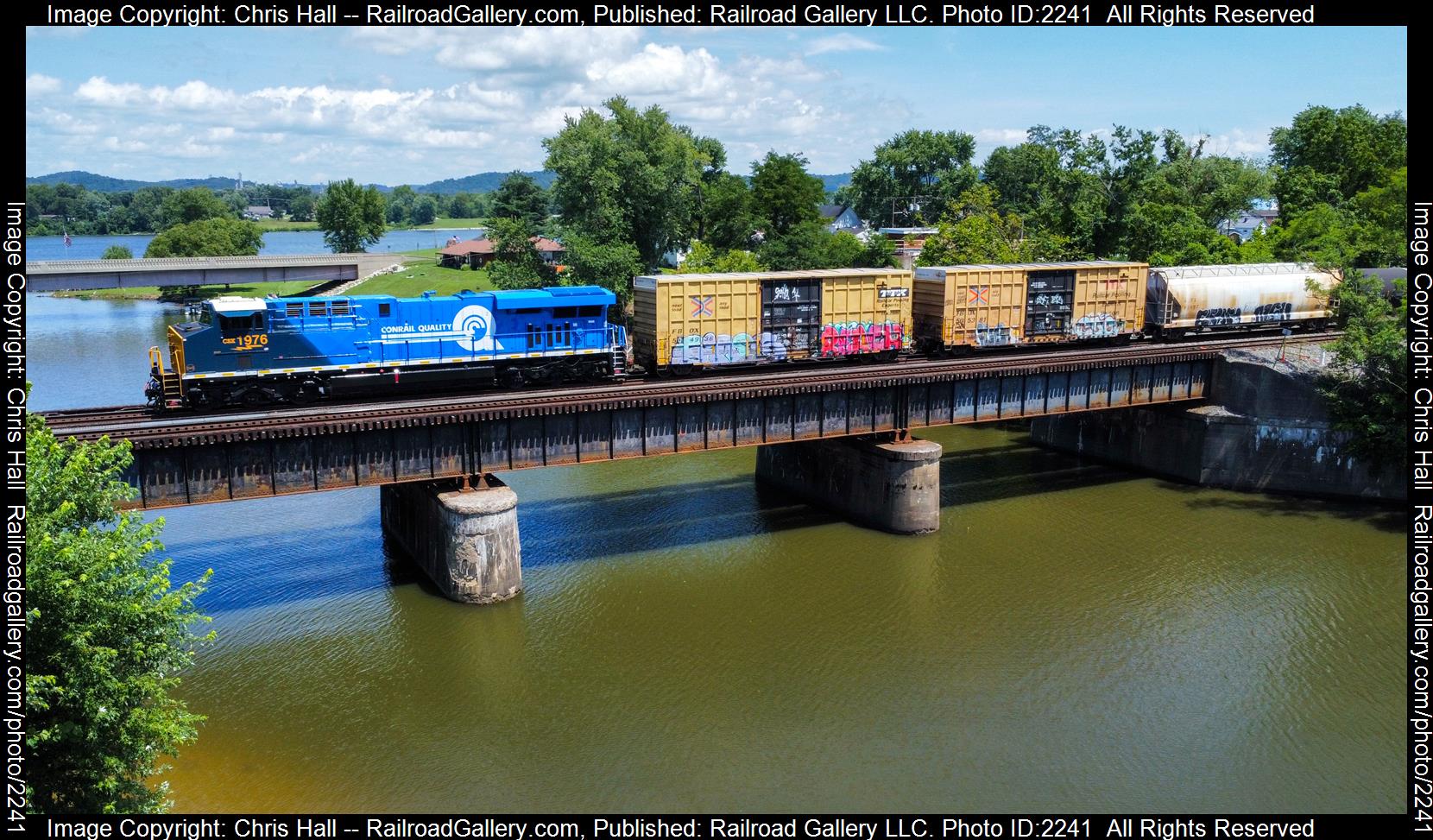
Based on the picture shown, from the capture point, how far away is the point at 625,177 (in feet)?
219

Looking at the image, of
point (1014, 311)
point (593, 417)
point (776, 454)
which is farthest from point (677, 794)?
point (1014, 311)

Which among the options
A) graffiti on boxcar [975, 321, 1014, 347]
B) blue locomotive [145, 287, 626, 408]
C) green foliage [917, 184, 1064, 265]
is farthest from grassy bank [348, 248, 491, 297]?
graffiti on boxcar [975, 321, 1014, 347]

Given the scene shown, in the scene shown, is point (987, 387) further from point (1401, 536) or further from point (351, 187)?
point (351, 187)

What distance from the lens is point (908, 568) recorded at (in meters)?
33.5

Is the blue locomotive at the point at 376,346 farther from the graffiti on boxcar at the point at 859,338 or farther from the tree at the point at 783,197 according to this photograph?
the tree at the point at 783,197

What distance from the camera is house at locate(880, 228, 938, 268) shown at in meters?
93.2

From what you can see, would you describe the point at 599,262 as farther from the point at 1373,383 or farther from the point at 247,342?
the point at 1373,383

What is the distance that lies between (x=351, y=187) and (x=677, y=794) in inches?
5148

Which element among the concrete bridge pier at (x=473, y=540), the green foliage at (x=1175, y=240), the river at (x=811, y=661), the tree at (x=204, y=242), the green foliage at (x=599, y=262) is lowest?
the river at (x=811, y=661)

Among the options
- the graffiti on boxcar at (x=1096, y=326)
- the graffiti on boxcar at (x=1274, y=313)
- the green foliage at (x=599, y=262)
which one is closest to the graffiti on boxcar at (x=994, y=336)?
the graffiti on boxcar at (x=1096, y=326)

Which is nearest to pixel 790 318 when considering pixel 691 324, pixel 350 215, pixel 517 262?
pixel 691 324

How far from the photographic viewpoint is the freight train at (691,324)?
99.1ft

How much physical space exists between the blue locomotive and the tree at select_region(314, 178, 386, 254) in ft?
367

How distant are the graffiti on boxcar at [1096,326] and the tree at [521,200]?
5132 centimetres
